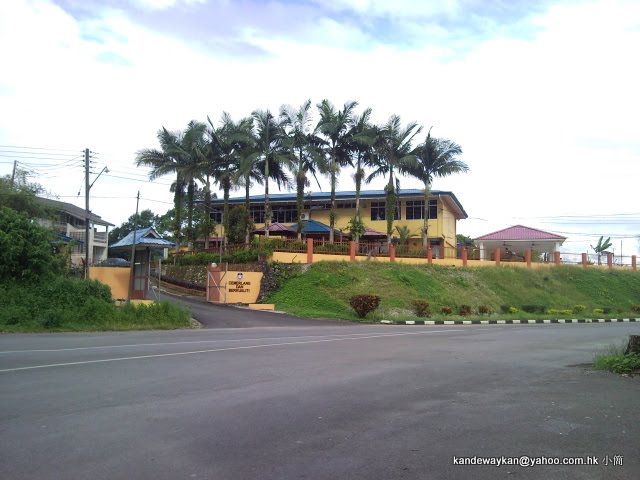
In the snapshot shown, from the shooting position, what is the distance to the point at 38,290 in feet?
70.3

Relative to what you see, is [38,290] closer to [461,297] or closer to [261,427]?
[261,427]

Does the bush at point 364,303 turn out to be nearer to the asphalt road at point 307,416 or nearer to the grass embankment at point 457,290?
the grass embankment at point 457,290

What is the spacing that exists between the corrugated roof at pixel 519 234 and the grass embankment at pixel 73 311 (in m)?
37.3

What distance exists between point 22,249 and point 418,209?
3439 centimetres

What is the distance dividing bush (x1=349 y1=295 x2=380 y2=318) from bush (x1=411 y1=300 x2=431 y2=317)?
2754mm

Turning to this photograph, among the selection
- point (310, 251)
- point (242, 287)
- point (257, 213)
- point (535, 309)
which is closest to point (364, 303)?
point (310, 251)

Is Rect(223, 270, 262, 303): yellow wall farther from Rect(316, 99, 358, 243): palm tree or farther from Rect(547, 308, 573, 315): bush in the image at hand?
Rect(547, 308, 573, 315): bush

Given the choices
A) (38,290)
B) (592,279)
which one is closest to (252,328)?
(38,290)

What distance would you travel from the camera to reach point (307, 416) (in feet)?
22.2

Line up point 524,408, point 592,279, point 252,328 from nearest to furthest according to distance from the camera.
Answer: point 524,408 → point 252,328 → point 592,279

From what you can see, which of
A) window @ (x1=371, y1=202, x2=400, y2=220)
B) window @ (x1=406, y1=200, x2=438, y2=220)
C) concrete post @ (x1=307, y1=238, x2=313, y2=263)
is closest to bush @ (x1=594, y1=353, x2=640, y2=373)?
concrete post @ (x1=307, y1=238, x2=313, y2=263)

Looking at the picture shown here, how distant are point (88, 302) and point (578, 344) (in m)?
17.0

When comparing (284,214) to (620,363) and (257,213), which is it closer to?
(257,213)

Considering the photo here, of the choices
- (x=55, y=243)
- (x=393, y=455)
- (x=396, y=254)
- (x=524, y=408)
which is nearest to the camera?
(x=393, y=455)
